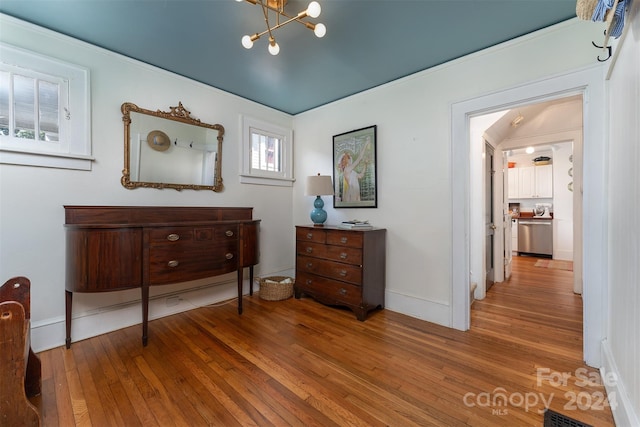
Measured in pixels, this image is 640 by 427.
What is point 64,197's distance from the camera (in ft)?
6.66

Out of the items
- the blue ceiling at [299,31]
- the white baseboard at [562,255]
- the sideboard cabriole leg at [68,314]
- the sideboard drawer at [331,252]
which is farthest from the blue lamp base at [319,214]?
the white baseboard at [562,255]

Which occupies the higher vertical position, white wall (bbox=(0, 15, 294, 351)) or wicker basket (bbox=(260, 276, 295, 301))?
white wall (bbox=(0, 15, 294, 351))

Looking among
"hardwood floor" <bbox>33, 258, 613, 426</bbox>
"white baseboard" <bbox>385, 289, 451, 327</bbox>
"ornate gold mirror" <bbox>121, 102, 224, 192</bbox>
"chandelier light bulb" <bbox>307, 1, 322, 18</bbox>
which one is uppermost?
"chandelier light bulb" <bbox>307, 1, 322, 18</bbox>

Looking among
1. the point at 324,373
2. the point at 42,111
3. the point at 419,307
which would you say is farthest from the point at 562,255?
the point at 42,111

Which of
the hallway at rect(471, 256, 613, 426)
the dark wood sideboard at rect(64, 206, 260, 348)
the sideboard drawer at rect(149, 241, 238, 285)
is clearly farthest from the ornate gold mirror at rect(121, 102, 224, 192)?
the hallway at rect(471, 256, 613, 426)

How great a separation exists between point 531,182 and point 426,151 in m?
5.44

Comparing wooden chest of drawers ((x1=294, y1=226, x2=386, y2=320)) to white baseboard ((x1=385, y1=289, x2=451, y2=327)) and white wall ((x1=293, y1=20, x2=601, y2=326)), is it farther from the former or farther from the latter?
white wall ((x1=293, y1=20, x2=601, y2=326))

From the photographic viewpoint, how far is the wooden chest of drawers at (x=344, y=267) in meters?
2.52

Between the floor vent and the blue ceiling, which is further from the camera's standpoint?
the blue ceiling

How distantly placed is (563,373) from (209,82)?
3.88m

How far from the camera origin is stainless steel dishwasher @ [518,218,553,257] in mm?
5586

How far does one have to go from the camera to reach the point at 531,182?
618cm

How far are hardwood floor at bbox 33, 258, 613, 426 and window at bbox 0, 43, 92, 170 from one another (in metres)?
1.48

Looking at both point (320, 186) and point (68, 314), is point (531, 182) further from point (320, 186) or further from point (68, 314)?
point (68, 314)
